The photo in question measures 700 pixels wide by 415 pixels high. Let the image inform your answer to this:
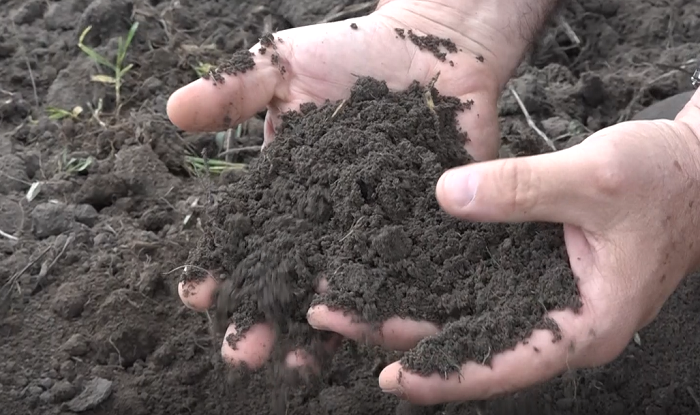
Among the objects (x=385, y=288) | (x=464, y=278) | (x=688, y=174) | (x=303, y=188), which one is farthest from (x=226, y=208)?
(x=688, y=174)

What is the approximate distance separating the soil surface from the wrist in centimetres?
10

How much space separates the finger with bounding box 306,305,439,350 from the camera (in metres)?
1.30

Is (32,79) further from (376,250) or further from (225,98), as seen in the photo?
(376,250)

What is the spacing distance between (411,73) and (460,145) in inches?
9.4

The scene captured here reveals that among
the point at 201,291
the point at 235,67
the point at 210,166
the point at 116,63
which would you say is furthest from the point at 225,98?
the point at 116,63

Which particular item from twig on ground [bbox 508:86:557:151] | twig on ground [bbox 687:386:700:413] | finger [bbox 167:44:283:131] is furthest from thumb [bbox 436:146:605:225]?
twig on ground [bbox 508:86:557:151]

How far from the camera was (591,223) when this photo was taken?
1305mm

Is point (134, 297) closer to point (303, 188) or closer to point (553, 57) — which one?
point (303, 188)

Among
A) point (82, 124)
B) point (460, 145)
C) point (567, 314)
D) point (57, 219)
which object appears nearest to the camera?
point (567, 314)

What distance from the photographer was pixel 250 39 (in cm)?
260

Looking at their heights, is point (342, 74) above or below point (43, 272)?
above

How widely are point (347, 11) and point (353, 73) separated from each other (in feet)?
3.30

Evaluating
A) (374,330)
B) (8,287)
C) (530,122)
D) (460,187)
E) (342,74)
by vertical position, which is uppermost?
(460,187)

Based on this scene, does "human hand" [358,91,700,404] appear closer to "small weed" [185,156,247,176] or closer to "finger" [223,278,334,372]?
"finger" [223,278,334,372]
